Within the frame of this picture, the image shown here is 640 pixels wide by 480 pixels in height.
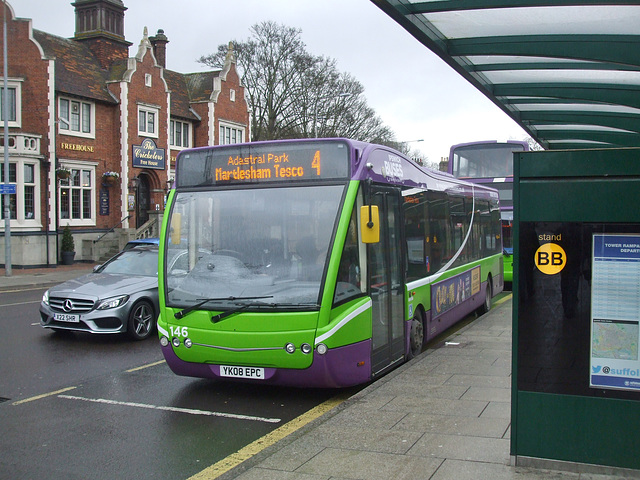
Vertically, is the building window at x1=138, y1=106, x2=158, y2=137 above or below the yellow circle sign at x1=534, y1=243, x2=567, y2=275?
above

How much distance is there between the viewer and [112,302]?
33.7ft

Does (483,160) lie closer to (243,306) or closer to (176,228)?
(176,228)

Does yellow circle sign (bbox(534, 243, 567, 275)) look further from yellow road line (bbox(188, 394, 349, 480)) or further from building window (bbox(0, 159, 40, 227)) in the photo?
building window (bbox(0, 159, 40, 227))

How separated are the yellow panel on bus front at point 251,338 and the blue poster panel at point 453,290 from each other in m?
3.67

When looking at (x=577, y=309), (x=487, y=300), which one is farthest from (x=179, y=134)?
(x=577, y=309)

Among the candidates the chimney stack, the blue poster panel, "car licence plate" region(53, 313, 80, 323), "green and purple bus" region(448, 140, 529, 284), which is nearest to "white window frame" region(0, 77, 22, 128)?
the chimney stack

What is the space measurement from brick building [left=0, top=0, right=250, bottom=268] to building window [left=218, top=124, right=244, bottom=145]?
32 cm

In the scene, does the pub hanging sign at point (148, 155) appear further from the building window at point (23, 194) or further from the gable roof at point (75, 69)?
→ the building window at point (23, 194)

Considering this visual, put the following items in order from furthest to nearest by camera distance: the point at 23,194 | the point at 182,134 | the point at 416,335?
the point at 182,134 < the point at 23,194 < the point at 416,335

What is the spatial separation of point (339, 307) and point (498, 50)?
438 centimetres

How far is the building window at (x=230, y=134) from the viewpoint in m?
40.3

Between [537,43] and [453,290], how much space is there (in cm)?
439

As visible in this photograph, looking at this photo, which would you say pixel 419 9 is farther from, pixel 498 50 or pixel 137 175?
pixel 137 175

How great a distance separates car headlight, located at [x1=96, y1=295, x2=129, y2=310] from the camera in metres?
10.2
